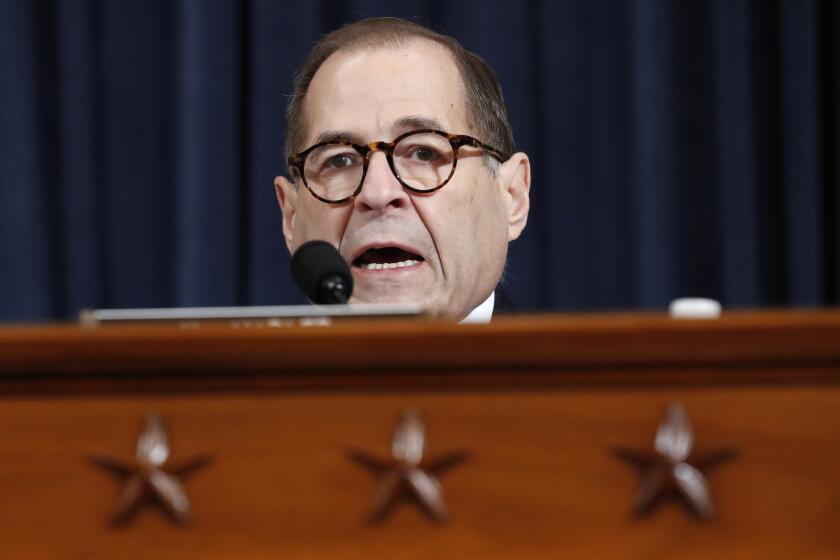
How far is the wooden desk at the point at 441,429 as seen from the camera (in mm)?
579

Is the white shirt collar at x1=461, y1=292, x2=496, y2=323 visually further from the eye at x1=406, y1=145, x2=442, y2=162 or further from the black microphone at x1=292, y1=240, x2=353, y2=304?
the black microphone at x1=292, y1=240, x2=353, y2=304

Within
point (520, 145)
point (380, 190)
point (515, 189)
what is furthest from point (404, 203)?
point (520, 145)

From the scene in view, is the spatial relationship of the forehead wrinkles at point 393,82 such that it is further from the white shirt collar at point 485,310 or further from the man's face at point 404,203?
the white shirt collar at point 485,310

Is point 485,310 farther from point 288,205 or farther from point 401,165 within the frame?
point 288,205

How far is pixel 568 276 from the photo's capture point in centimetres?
217

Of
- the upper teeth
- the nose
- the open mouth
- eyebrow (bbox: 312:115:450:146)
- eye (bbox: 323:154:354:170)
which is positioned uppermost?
eyebrow (bbox: 312:115:450:146)

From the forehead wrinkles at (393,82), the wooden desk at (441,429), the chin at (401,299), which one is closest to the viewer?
the wooden desk at (441,429)

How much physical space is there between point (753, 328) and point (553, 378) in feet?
0.35

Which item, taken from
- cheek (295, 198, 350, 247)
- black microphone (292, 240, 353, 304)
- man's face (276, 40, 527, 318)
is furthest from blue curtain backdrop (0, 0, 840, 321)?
black microphone (292, 240, 353, 304)

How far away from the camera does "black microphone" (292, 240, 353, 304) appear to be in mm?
985

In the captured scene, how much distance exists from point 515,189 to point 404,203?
296 millimetres

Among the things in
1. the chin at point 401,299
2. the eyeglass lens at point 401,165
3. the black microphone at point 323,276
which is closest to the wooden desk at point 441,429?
the black microphone at point 323,276

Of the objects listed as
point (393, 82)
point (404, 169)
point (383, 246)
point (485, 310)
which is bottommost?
point (485, 310)

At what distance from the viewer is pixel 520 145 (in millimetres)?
2186
